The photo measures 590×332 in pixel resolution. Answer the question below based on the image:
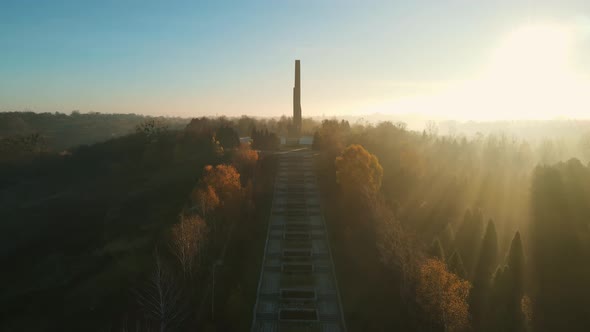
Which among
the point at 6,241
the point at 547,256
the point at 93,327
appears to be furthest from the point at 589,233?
the point at 6,241

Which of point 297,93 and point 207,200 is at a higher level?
point 297,93

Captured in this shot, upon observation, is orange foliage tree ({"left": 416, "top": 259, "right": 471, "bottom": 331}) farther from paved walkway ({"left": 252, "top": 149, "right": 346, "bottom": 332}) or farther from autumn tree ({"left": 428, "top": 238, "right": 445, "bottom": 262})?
paved walkway ({"left": 252, "top": 149, "right": 346, "bottom": 332})

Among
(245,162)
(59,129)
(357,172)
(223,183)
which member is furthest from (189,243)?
(59,129)

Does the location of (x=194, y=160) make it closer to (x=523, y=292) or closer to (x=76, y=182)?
(x=76, y=182)

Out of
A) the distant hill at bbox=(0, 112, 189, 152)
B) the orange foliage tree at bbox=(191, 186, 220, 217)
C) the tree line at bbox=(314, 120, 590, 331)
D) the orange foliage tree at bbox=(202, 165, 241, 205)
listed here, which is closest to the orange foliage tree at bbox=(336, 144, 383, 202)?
the tree line at bbox=(314, 120, 590, 331)

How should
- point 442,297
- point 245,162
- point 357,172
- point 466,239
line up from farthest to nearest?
1. point 245,162
2. point 357,172
3. point 466,239
4. point 442,297

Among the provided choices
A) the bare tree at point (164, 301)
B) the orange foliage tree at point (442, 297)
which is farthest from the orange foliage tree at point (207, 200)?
the orange foliage tree at point (442, 297)

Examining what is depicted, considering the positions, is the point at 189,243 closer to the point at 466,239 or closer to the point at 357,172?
the point at 357,172

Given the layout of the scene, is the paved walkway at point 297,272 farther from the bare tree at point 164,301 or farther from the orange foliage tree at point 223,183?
the orange foliage tree at point 223,183
